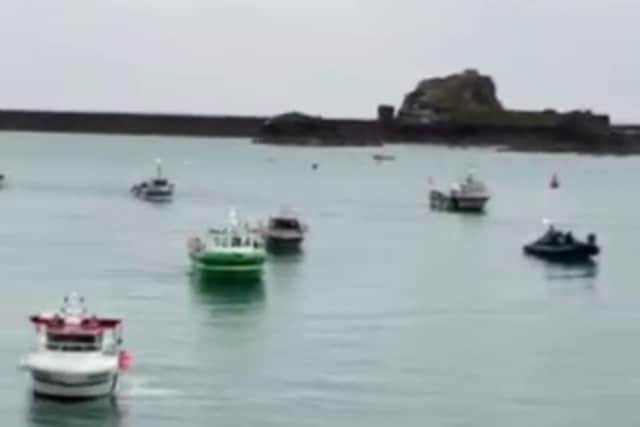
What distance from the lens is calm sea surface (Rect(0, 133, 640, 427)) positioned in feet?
129

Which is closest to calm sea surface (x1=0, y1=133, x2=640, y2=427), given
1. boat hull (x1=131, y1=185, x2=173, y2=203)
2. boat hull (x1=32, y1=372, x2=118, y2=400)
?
boat hull (x1=32, y1=372, x2=118, y2=400)

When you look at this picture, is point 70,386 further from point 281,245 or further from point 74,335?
point 281,245

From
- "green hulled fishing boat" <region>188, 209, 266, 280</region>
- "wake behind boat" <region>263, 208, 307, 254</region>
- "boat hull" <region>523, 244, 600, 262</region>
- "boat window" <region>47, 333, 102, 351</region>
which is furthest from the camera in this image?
"wake behind boat" <region>263, 208, 307, 254</region>

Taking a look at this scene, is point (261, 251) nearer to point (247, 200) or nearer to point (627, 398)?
point (627, 398)

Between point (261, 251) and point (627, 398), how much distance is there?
24.3 m

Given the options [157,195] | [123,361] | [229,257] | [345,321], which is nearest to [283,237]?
[229,257]

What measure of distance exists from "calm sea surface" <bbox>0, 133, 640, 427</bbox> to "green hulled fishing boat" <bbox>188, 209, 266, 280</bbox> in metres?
0.86

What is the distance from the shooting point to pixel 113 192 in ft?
435

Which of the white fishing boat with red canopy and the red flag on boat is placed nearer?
the white fishing boat with red canopy

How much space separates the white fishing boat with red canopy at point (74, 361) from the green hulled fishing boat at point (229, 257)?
24.9 meters

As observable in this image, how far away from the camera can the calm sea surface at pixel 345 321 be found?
129 ft

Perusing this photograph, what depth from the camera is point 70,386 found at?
37188 millimetres

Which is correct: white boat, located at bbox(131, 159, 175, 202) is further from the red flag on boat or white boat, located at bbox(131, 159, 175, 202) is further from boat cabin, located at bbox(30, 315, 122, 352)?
boat cabin, located at bbox(30, 315, 122, 352)

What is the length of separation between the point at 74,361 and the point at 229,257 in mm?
25926
